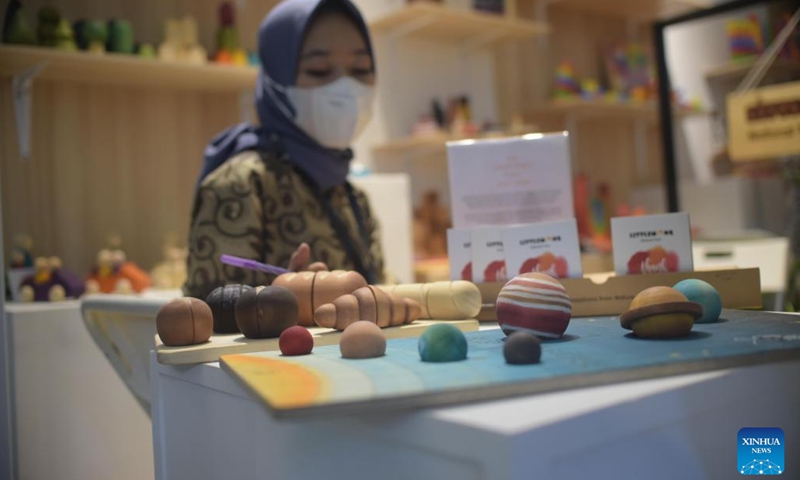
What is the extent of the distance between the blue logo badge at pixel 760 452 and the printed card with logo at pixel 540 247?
41 centimetres

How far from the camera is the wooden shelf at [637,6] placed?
421 cm

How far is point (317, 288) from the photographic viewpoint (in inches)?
38.4

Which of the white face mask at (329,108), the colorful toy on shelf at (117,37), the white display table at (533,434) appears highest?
the colorful toy on shelf at (117,37)

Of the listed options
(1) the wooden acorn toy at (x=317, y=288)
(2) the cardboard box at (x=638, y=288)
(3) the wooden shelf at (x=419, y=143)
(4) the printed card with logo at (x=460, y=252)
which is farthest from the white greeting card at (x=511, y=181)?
(3) the wooden shelf at (x=419, y=143)

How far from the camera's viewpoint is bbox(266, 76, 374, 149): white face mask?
1739 mm

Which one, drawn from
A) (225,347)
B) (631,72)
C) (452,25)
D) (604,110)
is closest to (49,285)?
(225,347)

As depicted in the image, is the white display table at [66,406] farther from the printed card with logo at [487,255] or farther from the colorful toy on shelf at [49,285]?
the printed card with logo at [487,255]

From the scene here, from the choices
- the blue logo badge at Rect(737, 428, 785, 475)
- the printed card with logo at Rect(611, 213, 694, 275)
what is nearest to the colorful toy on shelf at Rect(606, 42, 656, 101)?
the printed card with logo at Rect(611, 213, 694, 275)

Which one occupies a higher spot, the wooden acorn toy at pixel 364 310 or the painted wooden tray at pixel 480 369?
the wooden acorn toy at pixel 364 310

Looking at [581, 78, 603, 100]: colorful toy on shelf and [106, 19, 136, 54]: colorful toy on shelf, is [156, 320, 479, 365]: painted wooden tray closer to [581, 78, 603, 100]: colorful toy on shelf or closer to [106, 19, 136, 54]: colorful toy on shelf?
[106, 19, 136, 54]: colorful toy on shelf

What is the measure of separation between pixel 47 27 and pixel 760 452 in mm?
2222

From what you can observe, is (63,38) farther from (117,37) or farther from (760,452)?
(760,452)

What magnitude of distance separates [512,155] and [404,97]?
227 cm

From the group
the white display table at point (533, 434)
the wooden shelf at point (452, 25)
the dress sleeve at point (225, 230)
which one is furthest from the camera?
the wooden shelf at point (452, 25)
